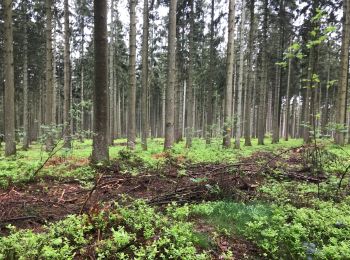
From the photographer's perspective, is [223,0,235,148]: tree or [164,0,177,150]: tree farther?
[223,0,235,148]: tree

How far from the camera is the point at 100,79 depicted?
8.38m

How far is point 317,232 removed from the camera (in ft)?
13.1

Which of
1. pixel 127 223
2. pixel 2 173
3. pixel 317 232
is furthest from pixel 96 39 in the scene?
pixel 317 232

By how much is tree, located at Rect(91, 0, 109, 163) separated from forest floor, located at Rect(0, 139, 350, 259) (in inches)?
58.5

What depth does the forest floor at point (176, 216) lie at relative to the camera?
11.1ft

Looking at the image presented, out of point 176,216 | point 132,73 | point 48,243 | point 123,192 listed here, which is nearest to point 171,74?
point 132,73

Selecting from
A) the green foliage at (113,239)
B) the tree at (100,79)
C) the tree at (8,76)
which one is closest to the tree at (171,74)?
the tree at (100,79)

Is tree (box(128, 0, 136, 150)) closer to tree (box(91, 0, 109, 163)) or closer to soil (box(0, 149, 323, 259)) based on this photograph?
tree (box(91, 0, 109, 163))

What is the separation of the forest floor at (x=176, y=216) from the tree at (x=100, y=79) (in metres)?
1.49

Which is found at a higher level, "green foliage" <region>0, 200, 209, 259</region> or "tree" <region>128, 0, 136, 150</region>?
"tree" <region>128, 0, 136, 150</region>

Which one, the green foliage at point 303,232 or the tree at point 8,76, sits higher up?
the tree at point 8,76

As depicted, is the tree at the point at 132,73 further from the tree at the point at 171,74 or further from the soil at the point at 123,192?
the soil at the point at 123,192

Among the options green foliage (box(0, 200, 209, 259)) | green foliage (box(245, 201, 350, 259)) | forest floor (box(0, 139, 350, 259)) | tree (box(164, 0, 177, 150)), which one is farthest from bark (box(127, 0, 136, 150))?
green foliage (box(245, 201, 350, 259))

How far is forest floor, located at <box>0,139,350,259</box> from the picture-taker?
3.40 metres
